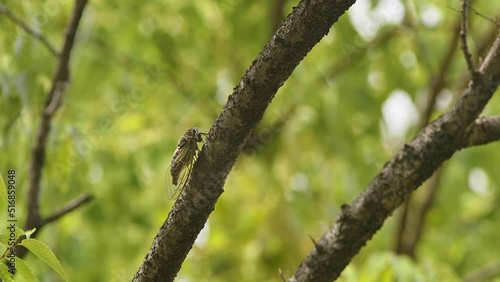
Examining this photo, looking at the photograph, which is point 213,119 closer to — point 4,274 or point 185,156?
point 185,156

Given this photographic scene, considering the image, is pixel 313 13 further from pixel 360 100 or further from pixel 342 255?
pixel 360 100

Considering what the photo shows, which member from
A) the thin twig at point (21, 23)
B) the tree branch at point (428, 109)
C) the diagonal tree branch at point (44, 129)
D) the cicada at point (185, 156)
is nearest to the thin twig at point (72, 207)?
the diagonal tree branch at point (44, 129)

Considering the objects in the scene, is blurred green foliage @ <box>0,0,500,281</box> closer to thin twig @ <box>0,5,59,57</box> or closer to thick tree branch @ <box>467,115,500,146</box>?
thin twig @ <box>0,5,59,57</box>

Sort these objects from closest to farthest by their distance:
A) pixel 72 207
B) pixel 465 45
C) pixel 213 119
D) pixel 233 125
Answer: pixel 233 125 < pixel 465 45 < pixel 72 207 < pixel 213 119

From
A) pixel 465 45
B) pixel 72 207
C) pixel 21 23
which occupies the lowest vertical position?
pixel 465 45

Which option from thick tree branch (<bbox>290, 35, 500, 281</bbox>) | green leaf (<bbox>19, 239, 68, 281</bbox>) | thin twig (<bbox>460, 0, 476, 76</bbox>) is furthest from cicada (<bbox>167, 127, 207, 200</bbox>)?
thin twig (<bbox>460, 0, 476, 76</bbox>)

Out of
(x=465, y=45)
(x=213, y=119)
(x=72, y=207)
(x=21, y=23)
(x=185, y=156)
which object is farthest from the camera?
(x=213, y=119)

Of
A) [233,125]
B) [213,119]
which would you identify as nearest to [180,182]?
[233,125]
